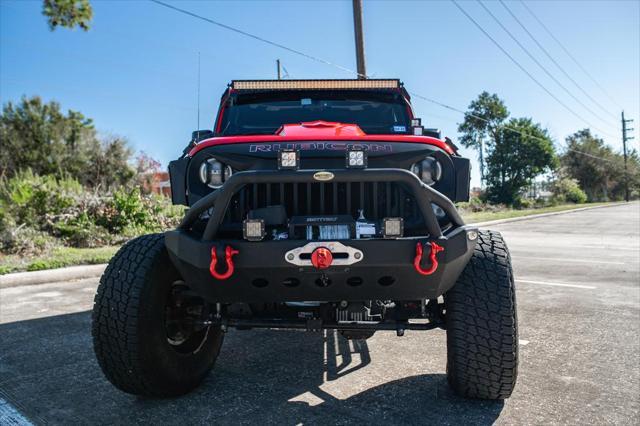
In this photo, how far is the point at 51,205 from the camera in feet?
34.1

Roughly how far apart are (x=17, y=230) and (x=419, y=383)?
28.4ft

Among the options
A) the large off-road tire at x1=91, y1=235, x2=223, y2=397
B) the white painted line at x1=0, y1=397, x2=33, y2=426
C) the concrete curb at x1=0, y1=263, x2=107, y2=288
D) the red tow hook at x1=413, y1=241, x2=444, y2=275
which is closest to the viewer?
the red tow hook at x1=413, y1=241, x2=444, y2=275

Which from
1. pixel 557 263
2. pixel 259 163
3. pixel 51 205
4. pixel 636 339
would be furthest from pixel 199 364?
pixel 51 205

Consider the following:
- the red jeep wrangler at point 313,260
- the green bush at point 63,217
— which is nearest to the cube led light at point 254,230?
the red jeep wrangler at point 313,260

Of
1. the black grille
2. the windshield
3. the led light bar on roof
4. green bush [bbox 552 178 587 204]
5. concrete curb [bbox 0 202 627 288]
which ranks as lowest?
concrete curb [bbox 0 202 627 288]

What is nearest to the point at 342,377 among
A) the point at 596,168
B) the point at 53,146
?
the point at 53,146

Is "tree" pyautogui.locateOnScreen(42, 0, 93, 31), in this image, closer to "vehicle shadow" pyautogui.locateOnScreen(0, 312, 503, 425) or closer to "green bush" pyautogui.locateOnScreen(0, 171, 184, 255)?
"green bush" pyautogui.locateOnScreen(0, 171, 184, 255)

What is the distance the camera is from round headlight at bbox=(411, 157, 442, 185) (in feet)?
9.17

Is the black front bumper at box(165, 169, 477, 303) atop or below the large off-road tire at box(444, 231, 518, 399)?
atop

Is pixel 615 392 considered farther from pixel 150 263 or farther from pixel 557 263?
pixel 557 263

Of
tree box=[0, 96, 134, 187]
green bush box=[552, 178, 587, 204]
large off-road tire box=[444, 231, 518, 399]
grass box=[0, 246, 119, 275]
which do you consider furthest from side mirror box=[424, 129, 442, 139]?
green bush box=[552, 178, 587, 204]

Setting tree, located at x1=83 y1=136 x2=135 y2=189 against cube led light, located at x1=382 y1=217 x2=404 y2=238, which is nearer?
cube led light, located at x1=382 y1=217 x2=404 y2=238

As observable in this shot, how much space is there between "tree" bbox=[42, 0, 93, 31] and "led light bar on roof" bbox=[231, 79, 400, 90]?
720 centimetres

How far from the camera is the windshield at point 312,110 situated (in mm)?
4016
